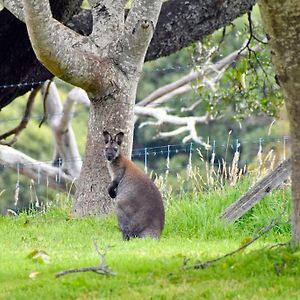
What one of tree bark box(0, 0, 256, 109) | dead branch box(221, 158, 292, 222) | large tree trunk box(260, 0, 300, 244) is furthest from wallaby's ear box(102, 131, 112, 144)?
large tree trunk box(260, 0, 300, 244)

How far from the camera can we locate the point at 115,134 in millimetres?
13289

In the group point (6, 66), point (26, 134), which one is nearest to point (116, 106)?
point (6, 66)

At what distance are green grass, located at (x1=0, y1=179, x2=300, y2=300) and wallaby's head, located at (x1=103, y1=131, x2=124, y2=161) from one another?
0.89 m

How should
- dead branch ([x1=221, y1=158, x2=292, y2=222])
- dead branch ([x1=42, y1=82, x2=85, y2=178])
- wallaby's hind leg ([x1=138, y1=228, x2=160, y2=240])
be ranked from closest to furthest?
wallaby's hind leg ([x1=138, y1=228, x2=160, y2=240]) → dead branch ([x1=221, y1=158, x2=292, y2=222]) → dead branch ([x1=42, y1=82, x2=85, y2=178])

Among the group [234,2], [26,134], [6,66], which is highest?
[234,2]

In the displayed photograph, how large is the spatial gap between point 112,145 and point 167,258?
3.51 m

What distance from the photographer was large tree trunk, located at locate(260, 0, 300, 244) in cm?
831

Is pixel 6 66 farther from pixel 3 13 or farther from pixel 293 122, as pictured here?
pixel 293 122

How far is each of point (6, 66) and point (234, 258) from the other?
7603 millimetres

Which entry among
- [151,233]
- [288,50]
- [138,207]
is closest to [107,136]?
[138,207]

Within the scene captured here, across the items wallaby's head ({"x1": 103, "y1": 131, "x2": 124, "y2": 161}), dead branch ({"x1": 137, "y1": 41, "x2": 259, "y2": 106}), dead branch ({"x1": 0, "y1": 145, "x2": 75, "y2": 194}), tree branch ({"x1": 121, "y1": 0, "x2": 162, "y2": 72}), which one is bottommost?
dead branch ({"x1": 0, "y1": 145, "x2": 75, "y2": 194})

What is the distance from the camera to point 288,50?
8.48 meters

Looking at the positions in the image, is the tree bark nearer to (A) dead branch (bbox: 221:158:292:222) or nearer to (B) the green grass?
(B) the green grass

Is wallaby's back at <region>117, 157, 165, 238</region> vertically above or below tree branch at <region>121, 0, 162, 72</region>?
below
